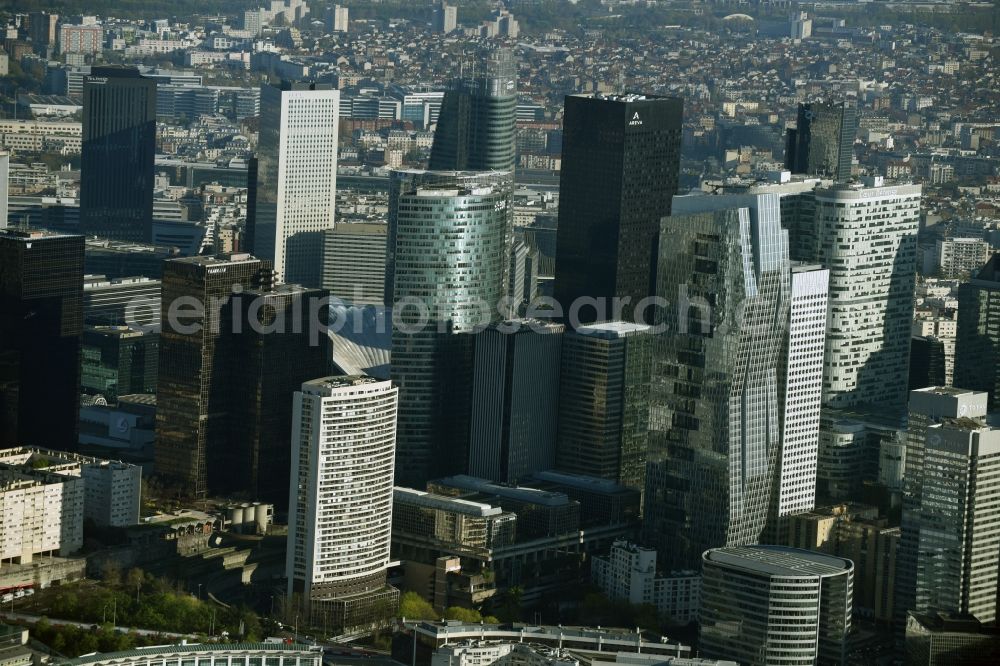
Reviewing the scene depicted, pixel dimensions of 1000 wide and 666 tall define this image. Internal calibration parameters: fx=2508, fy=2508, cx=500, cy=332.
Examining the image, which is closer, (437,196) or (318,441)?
(318,441)

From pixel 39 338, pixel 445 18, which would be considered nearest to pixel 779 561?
pixel 39 338

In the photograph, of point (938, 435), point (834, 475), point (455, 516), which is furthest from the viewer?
point (834, 475)

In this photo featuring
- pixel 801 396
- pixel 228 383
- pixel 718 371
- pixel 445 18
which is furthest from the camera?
pixel 445 18

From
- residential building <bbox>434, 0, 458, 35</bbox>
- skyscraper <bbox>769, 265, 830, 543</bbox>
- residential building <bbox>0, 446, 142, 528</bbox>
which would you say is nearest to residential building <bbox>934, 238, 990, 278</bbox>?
skyscraper <bbox>769, 265, 830, 543</bbox>

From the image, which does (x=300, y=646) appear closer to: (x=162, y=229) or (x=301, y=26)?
(x=162, y=229)

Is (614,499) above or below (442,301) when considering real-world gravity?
below

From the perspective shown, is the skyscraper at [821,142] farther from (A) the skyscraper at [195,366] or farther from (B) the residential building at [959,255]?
(A) the skyscraper at [195,366]

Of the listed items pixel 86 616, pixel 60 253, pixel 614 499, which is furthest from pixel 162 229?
pixel 86 616

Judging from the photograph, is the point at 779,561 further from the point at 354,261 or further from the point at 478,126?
the point at 354,261
